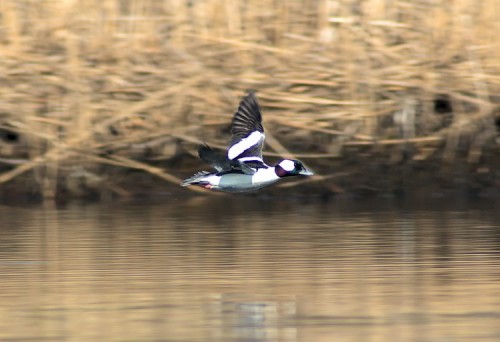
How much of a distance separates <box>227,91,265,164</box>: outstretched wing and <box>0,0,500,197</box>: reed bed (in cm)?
343

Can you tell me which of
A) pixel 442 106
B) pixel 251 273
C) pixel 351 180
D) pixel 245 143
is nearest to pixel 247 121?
pixel 245 143

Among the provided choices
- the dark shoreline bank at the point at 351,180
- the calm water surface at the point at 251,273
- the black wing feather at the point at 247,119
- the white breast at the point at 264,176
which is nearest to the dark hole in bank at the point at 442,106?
the dark shoreline bank at the point at 351,180

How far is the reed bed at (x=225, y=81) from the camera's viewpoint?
13945 millimetres

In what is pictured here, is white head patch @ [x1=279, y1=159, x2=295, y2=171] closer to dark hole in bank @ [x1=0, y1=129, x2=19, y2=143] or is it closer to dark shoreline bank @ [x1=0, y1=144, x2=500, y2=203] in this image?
dark shoreline bank @ [x1=0, y1=144, x2=500, y2=203]

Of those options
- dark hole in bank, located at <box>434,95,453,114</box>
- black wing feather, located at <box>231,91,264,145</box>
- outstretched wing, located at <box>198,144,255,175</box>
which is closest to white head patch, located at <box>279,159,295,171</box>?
outstretched wing, located at <box>198,144,255,175</box>

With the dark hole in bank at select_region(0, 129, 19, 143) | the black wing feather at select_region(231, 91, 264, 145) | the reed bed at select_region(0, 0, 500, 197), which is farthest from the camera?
the dark hole in bank at select_region(0, 129, 19, 143)

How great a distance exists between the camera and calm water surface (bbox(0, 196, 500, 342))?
7066mm

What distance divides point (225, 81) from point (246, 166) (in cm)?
429

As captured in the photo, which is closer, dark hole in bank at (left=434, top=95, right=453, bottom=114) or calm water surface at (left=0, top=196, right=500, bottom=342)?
calm water surface at (left=0, top=196, right=500, bottom=342)

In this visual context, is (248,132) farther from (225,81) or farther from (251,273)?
(225,81)

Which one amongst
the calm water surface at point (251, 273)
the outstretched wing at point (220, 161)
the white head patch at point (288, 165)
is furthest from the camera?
the white head patch at point (288, 165)

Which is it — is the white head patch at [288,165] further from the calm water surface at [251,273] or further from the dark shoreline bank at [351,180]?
the dark shoreline bank at [351,180]

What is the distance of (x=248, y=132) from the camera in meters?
10.3

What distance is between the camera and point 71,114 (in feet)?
45.7
